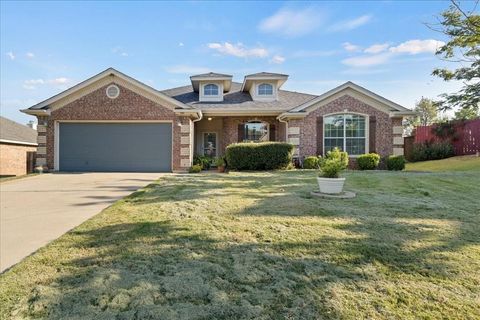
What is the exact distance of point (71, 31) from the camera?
1343 centimetres

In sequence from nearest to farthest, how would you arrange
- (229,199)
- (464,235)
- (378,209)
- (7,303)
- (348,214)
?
(7,303) → (464,235) → (348,214) → (378,209) → (229,199)

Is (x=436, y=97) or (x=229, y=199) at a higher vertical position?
(x=436, y=97)

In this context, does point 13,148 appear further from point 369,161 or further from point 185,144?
point 369,161

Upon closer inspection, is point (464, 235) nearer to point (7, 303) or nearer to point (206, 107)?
point (7, 303)

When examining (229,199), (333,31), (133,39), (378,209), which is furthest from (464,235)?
(133,39)

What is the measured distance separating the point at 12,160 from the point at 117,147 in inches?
459

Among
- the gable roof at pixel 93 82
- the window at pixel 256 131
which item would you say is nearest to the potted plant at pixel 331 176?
the gable roof at pixel 93 82

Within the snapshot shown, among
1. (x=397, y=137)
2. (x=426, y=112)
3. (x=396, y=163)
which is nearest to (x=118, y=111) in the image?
(x=396, y=163)

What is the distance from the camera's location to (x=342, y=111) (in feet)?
50.5

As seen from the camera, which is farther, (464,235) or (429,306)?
(464,235)

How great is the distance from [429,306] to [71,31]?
16.3m

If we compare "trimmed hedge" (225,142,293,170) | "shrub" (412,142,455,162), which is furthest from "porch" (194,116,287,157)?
Answer: "shrub" (412,142,455,162)

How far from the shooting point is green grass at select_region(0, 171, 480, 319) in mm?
2240

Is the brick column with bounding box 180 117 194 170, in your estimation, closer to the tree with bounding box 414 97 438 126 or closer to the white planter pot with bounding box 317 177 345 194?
the white planter pot with bounding box 317 177 345 194
